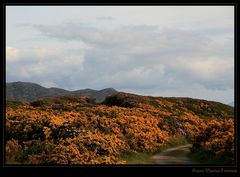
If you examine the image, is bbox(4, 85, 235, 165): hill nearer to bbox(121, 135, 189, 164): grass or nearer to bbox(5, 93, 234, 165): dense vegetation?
bbox(5, 93, 234, 165): dense vegetation

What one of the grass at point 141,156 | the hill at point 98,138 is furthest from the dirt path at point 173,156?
the hill at point 98,138

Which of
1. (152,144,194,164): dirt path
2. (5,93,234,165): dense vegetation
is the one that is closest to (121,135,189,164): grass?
(5,93,234,165): dense vegetation

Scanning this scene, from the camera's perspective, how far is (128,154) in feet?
106

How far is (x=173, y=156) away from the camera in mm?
33812

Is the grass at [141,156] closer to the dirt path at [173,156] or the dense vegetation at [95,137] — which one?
the dense vegetation at [95,137]

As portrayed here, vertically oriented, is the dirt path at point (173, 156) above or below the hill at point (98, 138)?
below

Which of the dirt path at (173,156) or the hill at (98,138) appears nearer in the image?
the hill at (98,138)

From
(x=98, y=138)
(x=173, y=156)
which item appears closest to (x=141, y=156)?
(x=173, y=156)

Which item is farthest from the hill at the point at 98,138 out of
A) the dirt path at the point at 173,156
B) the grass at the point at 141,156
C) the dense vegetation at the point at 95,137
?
the dirt path at the point at 173,156

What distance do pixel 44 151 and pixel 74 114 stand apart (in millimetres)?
11000

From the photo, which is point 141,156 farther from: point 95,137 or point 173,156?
A: point 95,137

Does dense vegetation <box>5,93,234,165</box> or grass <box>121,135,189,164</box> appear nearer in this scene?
dense vegetation <box>5,93,234,165</box>

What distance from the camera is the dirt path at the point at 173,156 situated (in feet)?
103

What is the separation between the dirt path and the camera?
3127 cm
